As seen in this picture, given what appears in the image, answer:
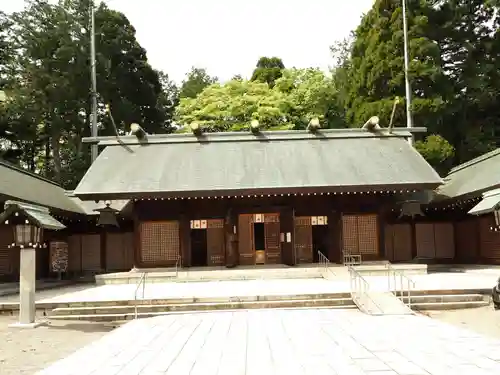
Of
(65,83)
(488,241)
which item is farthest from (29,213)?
(65,83)

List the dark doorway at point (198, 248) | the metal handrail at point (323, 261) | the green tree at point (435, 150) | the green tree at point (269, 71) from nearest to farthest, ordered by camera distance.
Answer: the metal handrail at point (323, 261)
the dark doorway at point (198, 248)
the green tree at point (435, 150)
the green tree at point (269, 71)

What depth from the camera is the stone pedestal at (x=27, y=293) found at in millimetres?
11594

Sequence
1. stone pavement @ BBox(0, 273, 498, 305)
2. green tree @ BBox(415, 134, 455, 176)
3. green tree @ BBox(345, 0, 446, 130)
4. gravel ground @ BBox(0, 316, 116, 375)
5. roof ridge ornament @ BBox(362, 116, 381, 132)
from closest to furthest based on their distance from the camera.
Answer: gravel ground @ BBox(0, 316, 116, 375) < stone pavement @ BBox(0, 273, 498, 305) < roof ridge ornament @ BBox(362, 116, 381, 132) < green tree @ BBox(415, 134, 455, 176) < green tree @ BBox(345, 0, 446, 130)

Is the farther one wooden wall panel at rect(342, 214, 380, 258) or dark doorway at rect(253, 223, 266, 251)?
dark doorway at rect(253, 223, 266, 251)

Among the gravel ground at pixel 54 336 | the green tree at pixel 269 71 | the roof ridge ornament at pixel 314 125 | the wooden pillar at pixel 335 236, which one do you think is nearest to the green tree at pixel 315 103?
the green tree at pixel 269 71

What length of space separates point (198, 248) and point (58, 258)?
5.91m

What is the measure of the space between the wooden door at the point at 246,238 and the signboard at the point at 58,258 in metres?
7.59

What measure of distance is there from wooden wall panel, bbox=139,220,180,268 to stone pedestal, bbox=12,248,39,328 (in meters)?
8.28

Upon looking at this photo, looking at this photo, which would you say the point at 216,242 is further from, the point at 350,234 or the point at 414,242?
the point at 414,242

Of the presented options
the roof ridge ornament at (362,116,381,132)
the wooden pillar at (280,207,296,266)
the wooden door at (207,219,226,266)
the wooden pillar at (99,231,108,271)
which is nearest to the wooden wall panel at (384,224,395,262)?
the roof ridge ornament at (362,116,381,132)

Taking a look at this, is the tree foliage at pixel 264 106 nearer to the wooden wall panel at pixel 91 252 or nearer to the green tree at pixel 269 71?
the green tree at pixel 269 71

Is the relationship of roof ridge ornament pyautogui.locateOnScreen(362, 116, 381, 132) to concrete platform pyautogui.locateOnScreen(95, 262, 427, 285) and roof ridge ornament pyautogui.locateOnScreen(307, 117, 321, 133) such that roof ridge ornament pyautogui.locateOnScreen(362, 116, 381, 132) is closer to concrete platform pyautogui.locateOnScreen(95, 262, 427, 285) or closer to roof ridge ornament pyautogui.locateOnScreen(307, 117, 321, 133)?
roof ridge ornament pyautogui.locateOnScreen(307, 117, 321, 133)

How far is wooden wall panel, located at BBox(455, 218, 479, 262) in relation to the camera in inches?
829

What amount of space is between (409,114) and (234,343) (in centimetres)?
2245
